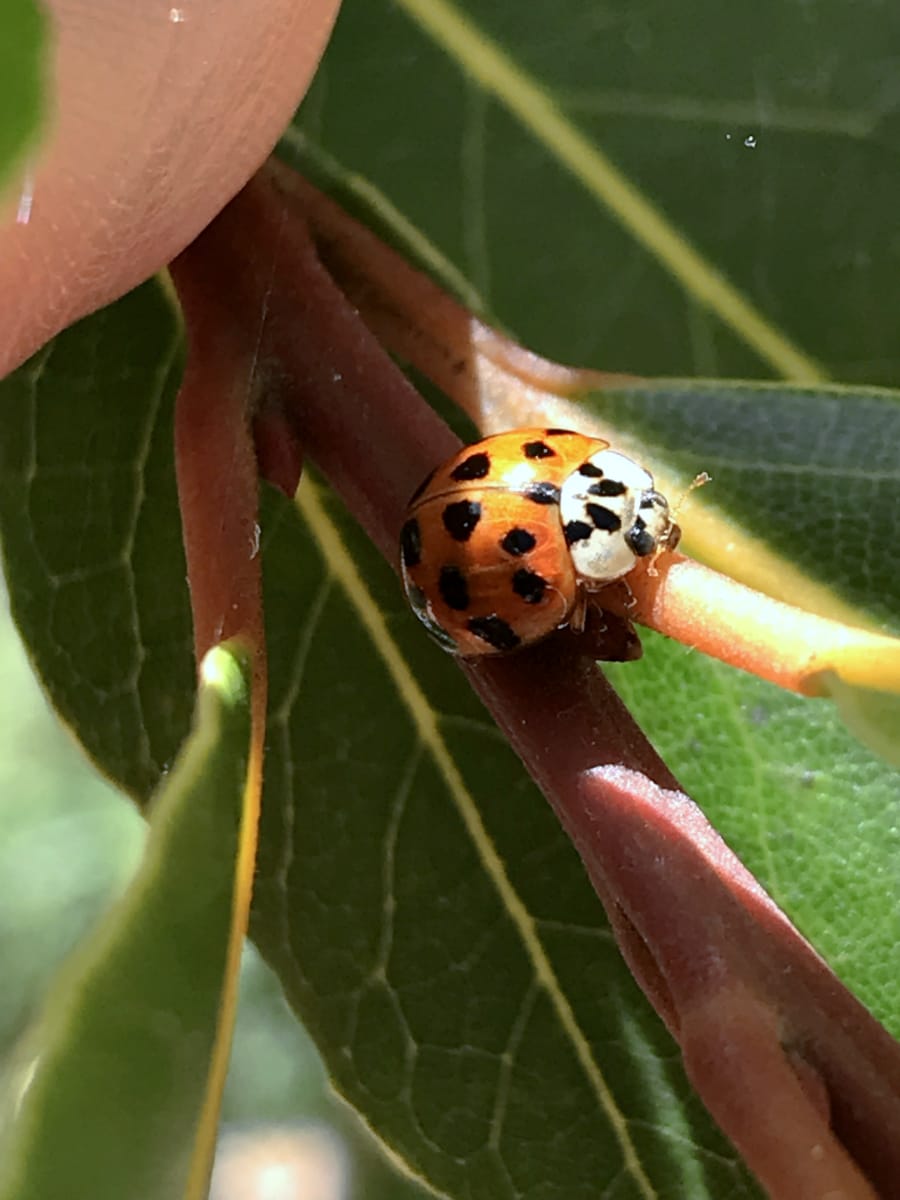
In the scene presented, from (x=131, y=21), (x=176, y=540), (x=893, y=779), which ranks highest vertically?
(x=131, y=21)

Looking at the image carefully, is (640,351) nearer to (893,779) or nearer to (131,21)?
(893,779)

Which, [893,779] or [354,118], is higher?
[354,118]

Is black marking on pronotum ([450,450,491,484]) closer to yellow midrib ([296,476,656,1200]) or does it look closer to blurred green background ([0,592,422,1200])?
yellow midrib ([296,476,656,1200])

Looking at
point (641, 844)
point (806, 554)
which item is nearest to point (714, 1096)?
point (641, 844)

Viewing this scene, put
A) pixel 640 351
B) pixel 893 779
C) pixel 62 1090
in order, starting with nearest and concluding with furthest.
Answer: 1. pixel 62 1090
2. pixel 893 779
3. pixel 640 351

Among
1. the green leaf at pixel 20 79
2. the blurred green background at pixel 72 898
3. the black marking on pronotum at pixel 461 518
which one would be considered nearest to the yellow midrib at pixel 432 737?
the black marking on pronotum at pixel 461 518

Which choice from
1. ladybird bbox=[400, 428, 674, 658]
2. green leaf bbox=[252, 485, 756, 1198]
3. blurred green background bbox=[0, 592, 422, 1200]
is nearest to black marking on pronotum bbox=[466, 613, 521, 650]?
ladybird bbox=[400, 428, 674, 658]

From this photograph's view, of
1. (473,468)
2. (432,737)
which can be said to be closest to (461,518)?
(473,468)
